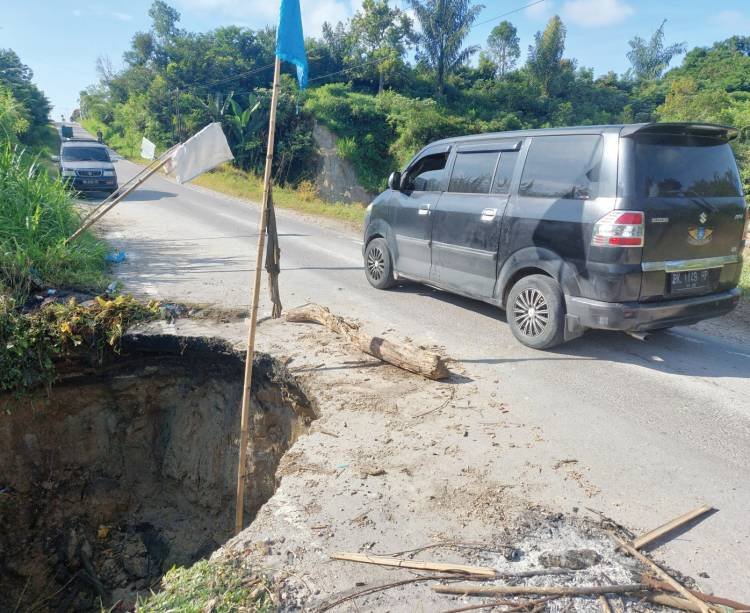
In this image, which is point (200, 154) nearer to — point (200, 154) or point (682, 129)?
point (200, 154)

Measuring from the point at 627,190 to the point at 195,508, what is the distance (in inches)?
220

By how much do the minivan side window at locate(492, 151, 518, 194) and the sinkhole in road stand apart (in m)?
3.03

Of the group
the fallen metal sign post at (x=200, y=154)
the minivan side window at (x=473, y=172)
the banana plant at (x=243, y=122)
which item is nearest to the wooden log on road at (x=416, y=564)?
the fallen metal sign post at (x=200, y=154)

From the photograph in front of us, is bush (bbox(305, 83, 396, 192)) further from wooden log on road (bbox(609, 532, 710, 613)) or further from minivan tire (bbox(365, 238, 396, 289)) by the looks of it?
wooden log on road (bbox(609, 532, 710, 613))

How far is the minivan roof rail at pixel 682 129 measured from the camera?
4848mm

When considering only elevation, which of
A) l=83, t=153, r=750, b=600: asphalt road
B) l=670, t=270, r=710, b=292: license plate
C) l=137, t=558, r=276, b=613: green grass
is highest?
l=670, t=270, r=710, b=292: license plate

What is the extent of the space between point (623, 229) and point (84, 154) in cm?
1943

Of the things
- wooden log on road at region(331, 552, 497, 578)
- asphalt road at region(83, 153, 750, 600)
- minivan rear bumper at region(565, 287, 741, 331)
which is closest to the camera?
wooden log on road at region(331, 552, 497, 578)

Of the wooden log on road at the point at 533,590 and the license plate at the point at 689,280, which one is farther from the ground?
the license plate at the point at 689,280

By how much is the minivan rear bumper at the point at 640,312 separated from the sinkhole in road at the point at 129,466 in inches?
111

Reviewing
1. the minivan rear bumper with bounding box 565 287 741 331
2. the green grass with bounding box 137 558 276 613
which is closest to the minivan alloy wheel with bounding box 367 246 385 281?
the minivan rear bumper with bounding box 565 287 741 331

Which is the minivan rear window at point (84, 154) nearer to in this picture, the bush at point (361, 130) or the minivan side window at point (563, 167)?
the bush at point (361, 130)

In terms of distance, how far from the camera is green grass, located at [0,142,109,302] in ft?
22.0

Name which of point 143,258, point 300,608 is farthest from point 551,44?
point 300,608
